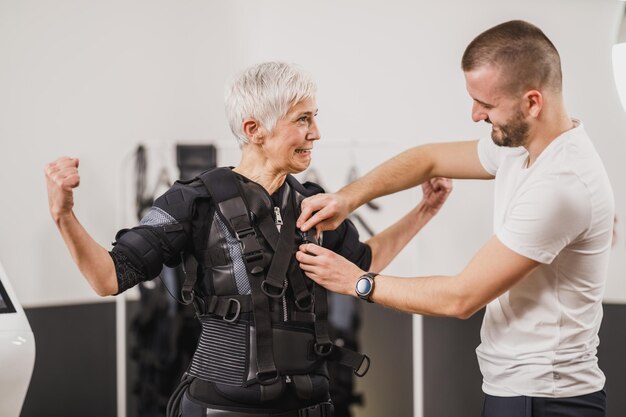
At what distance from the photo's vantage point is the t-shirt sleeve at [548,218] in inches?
71.9

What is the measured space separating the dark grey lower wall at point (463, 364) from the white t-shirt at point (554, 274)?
143 cm

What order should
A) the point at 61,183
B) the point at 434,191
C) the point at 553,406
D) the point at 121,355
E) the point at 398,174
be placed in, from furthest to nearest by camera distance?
the point at 121,355 < the point at 434,191 < the point at 398,174 < the point at 553,406 < the point at 61,183

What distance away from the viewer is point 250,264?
195cm

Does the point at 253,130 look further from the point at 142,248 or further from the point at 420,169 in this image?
the point at 420,169

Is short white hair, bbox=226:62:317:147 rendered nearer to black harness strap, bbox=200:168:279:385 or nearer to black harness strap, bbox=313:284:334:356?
black harness strap, bbox=200:168:279:385

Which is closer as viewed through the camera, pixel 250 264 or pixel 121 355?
pixel 250 264

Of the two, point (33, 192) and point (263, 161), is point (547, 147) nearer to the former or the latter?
point (263, 161)

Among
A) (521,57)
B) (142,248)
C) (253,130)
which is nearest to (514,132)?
(521,57)

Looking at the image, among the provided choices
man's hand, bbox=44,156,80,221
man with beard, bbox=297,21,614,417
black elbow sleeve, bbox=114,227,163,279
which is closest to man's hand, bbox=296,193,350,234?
man with beard, bbox=297,21,614,417

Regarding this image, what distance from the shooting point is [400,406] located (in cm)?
340

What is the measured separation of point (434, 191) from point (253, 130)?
821 millimetres

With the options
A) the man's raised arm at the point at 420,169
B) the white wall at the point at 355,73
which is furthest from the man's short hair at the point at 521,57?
the white wall at the point at 355,73

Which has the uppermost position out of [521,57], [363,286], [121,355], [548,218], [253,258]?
[521,57]

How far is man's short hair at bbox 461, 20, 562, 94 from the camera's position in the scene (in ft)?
6.40
